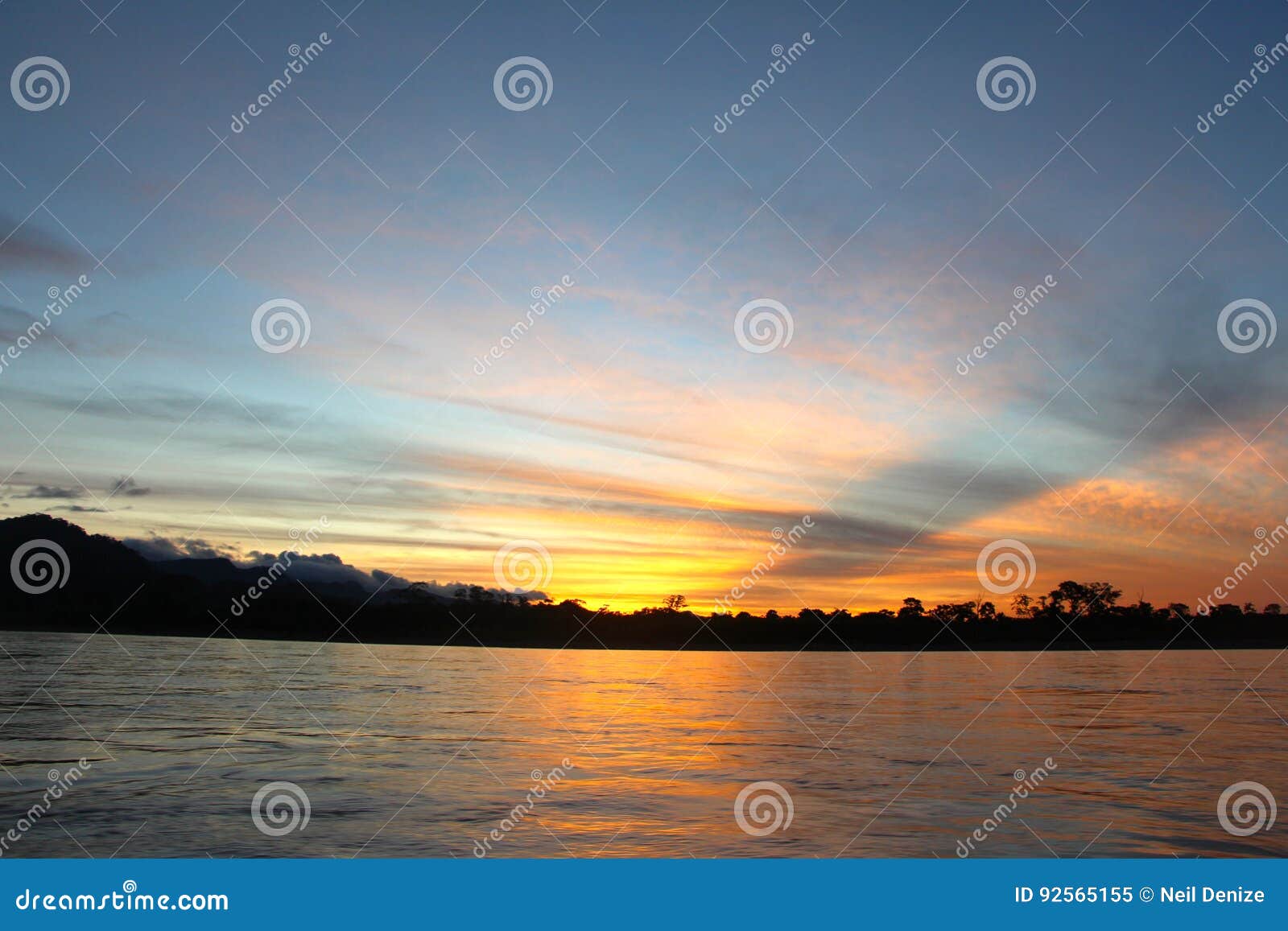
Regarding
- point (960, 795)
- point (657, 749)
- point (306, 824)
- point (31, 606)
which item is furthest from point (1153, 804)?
point (31, 606)

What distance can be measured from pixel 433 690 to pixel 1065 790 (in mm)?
40994

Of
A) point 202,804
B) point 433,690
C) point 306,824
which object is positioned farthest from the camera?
point 433,690

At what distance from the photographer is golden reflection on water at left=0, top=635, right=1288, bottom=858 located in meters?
14.6

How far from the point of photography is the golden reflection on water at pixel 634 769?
14.6 m

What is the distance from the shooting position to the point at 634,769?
21.9 metres

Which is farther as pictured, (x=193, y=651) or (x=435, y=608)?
(x=435, y=608)

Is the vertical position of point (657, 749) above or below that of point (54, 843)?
above

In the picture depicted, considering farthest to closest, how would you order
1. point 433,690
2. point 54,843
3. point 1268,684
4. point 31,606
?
point 31,606 → point 1268,684 → point 433,690 → point 54,843

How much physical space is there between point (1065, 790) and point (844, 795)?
5038 mm

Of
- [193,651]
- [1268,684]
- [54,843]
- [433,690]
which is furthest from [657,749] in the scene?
[193,651]

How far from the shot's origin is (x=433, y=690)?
53.4 metres

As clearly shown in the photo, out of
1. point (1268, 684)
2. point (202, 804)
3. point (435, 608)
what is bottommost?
point (202, 804)

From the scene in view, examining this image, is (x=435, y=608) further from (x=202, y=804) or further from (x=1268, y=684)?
(x=202, y=804)

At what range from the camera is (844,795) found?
18531 mm
